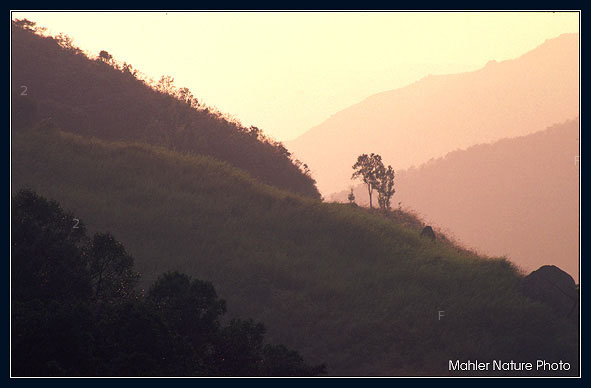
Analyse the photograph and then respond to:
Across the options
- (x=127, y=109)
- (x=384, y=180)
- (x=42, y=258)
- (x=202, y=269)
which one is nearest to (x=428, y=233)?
(x=384, y=180)

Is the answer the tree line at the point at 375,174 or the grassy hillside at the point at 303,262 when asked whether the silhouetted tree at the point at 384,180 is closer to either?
the tree line at the point at 375,174

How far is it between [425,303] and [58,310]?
45.4 feet

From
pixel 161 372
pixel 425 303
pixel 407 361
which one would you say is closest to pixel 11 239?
pixel 161 372

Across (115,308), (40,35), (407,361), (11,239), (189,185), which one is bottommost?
(407,361)

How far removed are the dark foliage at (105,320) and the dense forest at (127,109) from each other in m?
22.3

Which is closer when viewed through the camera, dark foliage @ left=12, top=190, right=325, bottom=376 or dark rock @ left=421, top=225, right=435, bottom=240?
dark foliage @ left=12, top=190, right=325, bottom=376

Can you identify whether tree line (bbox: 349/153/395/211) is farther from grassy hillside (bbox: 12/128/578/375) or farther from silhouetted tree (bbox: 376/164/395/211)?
grassy hillside (bbox: 12/128/578/375)

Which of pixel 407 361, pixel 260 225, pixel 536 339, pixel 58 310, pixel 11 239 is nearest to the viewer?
pixel 58 310

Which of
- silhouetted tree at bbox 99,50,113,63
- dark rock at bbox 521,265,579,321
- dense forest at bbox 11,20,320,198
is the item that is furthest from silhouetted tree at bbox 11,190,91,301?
silhouetted tree at bbox 99,50,113,63

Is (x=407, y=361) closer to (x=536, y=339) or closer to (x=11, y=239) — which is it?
(x=536, y=339)

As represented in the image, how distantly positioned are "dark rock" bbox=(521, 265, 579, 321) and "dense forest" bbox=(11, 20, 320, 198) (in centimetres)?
1830

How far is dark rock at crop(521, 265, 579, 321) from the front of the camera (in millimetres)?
25188

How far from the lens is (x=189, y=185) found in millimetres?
31203

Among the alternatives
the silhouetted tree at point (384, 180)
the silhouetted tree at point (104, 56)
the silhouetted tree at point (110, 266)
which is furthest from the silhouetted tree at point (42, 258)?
the silhouetted tree at point (104, 56)
